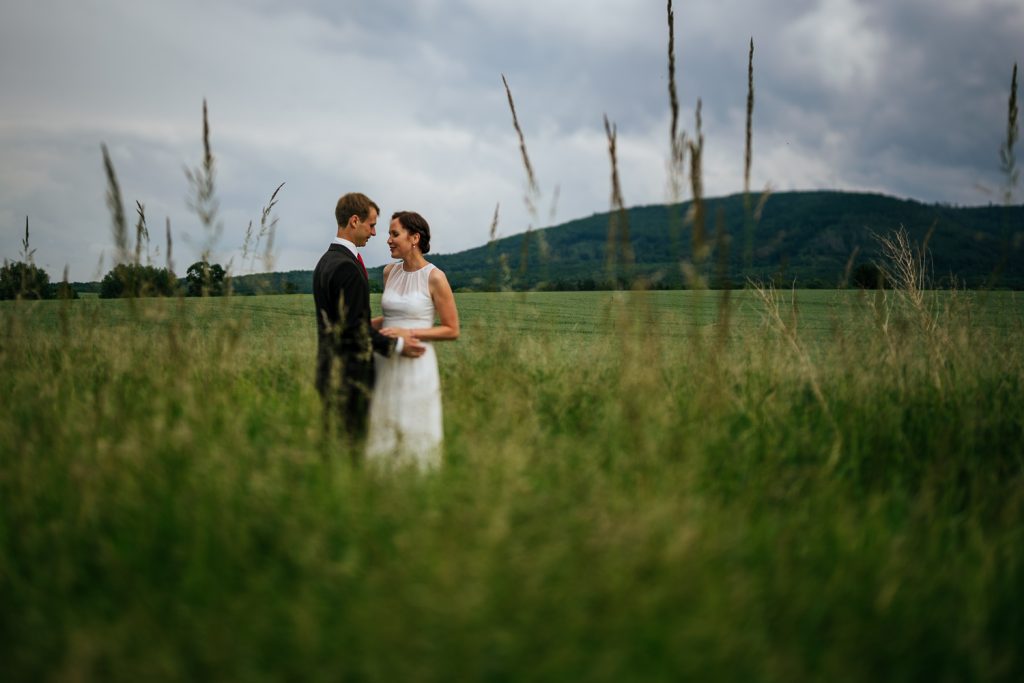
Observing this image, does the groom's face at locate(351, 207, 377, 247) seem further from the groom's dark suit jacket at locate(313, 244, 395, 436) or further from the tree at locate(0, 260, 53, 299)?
the tree at locate(0, 260, 53, 299)

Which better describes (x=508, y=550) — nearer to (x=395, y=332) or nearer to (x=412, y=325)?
(x=395, y=332)

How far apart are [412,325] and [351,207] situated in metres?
1.00

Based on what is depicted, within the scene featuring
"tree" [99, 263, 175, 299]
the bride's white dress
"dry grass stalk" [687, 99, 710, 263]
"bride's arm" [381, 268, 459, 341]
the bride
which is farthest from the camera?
"bride's arm" [381, 268, 459, 341]

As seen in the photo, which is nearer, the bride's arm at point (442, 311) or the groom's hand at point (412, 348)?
the groom's hand at point (412, 348)

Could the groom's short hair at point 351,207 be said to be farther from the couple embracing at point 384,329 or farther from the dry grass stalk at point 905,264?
the dry grass stalk at point 905,264

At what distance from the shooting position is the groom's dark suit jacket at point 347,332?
4223 mm

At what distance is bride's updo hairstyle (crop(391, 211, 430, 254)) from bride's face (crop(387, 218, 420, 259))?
34 mm

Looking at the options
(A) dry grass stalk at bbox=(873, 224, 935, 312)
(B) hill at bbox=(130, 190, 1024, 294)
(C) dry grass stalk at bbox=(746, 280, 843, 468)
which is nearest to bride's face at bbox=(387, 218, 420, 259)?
(B) hill at bbox=(130, 190, 1024, 294)

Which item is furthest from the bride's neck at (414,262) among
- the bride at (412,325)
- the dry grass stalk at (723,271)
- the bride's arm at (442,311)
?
the dry grass stalk at (723,271)

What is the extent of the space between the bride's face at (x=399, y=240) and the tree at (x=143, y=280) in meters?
1.57

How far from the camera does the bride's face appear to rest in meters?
4.92

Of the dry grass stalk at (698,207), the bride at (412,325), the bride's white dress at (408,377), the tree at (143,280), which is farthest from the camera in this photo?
the bride at (412,325)

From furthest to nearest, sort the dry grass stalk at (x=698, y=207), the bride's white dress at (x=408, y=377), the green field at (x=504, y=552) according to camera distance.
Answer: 1. the bride's white dress at (x=408, y=377)
2. the dry grass stalk at (x=698, y=207)
3. the green field at (x=504, y=552)

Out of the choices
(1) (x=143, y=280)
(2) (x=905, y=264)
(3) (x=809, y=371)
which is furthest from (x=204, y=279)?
(2) (x=905, y=264)
